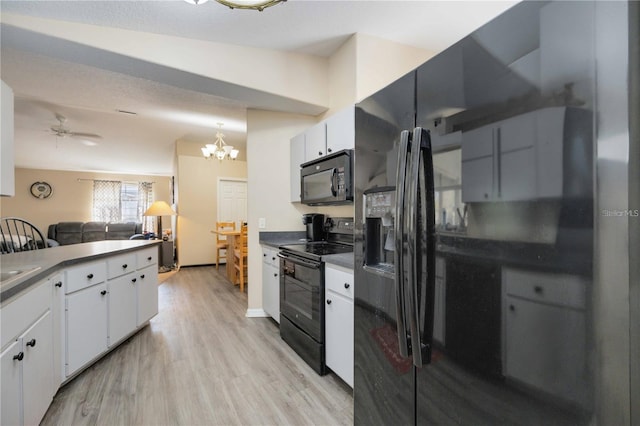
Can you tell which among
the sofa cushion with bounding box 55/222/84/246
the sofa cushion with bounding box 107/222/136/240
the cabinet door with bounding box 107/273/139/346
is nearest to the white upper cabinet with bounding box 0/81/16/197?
the cabinet door with bounding box 107/273/139/346

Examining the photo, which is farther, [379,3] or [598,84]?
[379,3]

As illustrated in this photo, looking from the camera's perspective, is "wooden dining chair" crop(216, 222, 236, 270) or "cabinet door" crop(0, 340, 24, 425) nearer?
"cabinet door" crop(0, 340, 24, 425)

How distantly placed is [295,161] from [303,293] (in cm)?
155

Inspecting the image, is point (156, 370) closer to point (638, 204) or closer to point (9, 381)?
point (9, 381)

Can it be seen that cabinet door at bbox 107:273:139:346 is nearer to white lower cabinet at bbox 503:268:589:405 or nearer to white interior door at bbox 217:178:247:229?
white lower cabinet at bbox 503:268:589:405

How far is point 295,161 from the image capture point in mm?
3299

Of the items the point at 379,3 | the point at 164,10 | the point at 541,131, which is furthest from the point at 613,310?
the point at 164,10

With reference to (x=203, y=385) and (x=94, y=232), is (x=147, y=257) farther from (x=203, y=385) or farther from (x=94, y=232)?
(x=94, y=232)

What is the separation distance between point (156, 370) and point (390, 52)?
3262mm

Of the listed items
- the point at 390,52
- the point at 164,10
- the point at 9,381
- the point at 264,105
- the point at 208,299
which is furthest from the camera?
the point at 208,299

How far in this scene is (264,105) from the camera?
3.12m

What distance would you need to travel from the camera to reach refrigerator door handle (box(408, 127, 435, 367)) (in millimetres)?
944

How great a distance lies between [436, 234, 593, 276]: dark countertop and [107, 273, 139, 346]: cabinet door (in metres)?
2.60

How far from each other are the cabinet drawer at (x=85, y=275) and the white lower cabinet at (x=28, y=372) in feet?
0.91
